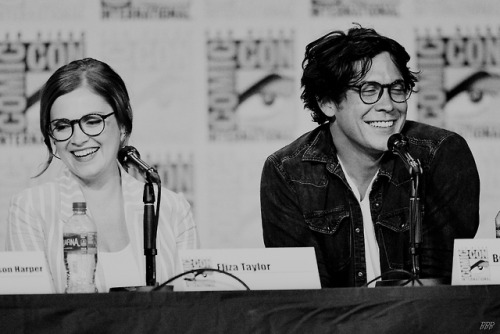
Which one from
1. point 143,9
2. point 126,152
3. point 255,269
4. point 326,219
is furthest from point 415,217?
point 143,9

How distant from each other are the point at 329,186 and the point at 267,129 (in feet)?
2.19

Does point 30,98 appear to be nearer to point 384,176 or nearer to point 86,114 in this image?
point 86,114

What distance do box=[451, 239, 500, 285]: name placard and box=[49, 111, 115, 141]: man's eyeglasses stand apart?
4.01ft

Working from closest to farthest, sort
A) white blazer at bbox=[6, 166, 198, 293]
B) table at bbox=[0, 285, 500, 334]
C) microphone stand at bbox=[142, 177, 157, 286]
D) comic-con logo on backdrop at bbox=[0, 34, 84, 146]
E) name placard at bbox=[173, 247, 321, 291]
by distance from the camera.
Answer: table at bbox=[0, 285, 500, 334], name placard at bbox=[173, 247, 321, 291], microphone stand at bbox=[142, 177, 157, 286], white blazer at bbox=[6, 166, 198, 293], comic-con logo on backdrop at bbox=[0, 34, 84, 146]

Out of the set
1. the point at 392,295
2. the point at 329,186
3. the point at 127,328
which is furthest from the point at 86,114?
the point at 392,295

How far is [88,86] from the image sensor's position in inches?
114

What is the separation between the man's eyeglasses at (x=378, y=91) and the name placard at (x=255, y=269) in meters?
0.95

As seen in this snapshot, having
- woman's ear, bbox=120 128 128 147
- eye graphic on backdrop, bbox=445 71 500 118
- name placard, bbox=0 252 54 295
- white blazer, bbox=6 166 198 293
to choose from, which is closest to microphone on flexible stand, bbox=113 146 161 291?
name placard, bbox=0 252 54 295

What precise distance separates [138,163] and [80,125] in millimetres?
510

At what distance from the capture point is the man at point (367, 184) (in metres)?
2.92

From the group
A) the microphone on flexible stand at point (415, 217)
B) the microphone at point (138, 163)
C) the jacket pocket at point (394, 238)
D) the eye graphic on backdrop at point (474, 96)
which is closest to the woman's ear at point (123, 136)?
the microphone at point (138, 163)

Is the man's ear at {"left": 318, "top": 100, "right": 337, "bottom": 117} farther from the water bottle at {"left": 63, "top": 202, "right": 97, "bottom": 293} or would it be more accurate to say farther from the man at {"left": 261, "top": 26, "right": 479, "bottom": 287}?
the water bottle at {"left": 63, "top": 202, "right": 97, "bottom": 293}

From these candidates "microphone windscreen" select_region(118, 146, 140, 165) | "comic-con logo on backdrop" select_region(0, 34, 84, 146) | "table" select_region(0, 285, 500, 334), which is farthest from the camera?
"comic-con logo on backdrop" select_region(0, 34, 84, 146)

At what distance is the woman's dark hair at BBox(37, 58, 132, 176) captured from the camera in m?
2.88
